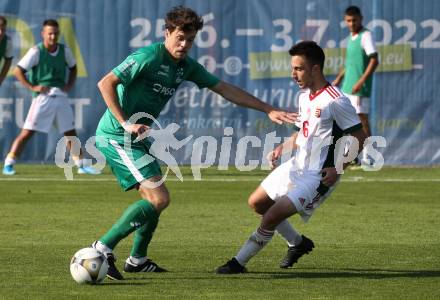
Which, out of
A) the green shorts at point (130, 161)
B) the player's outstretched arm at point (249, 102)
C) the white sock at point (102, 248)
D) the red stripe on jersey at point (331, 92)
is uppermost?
the red stripe on jersey at point (331, 92)

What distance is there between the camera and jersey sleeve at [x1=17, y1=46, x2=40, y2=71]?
17.7 meters

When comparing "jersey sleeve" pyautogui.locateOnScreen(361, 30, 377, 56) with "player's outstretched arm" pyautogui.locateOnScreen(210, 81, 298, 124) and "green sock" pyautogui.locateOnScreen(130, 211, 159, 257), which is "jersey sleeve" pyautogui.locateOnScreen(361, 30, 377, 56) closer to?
"player's outstretched arm" pyautogui.locateOnScreen(210, 81, 298, 124)

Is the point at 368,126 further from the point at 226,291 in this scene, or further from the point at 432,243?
the point at 226,291

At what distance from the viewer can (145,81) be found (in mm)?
8984

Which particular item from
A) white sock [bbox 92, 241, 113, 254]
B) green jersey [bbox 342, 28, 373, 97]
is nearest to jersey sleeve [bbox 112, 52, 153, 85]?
white sock [bbox 92, 241, 113, 254]

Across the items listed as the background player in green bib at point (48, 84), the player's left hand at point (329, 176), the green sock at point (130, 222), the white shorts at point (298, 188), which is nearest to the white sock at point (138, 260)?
the green sock at point (130, 222)

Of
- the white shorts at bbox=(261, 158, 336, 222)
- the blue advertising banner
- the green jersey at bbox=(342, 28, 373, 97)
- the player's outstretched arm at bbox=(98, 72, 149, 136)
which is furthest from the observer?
the blue advertising banner

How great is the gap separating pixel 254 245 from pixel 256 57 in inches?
433

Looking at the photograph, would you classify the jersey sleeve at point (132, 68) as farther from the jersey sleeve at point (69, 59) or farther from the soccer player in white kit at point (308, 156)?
the jersey sleeve at point (69, 59)

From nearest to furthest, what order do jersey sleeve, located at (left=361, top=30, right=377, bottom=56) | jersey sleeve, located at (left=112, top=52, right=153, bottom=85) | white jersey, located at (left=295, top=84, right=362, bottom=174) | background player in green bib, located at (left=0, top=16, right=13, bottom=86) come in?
jersey sleeve, located at (left=112, top=52, right=153, bottom=85) → white jersey, located at (left=295, top=84, right=362, bottom=174) → background player in green bib, located at (left=0, top=16, right=13, bottom=86) → jersey sleeve, located at (left=361, top=30, right=377, bottom=56)

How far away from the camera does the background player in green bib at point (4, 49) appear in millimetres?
18039

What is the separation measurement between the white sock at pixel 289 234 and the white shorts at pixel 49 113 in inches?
352

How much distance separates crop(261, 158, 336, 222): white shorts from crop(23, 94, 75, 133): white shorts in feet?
29.9

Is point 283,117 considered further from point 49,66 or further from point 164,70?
point 49,66
